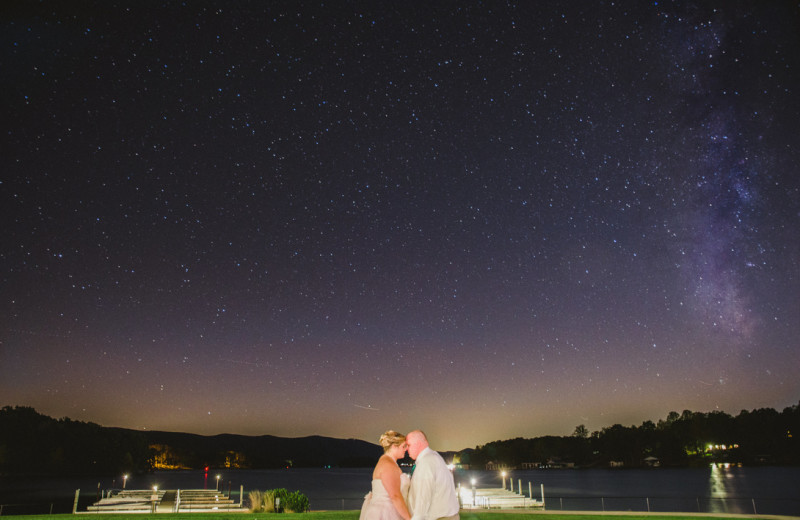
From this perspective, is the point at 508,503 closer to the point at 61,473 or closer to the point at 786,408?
the point at 61,473

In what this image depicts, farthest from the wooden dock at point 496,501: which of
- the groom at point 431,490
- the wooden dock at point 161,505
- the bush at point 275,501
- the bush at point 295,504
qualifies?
the groom at point 431,490

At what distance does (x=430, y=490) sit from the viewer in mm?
5516

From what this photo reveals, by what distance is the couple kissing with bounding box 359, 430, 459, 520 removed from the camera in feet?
18.1

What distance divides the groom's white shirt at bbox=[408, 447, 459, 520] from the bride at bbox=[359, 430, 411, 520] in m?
0.70

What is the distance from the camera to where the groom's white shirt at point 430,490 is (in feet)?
18.0

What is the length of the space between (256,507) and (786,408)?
219785 mm

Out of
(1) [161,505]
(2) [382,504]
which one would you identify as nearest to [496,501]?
(1) [161,505]

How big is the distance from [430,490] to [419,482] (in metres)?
0.14

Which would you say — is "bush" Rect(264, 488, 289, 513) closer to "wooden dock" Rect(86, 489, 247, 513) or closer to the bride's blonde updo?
"wooden dock" Rect(86, 489, 247, 513)

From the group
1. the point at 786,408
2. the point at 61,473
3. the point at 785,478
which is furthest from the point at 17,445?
the point at 786,408

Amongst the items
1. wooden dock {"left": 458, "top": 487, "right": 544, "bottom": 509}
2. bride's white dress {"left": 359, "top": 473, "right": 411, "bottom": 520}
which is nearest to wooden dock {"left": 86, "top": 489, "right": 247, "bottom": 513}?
wooden dock {"left": 458, "top": 487, "right": 544, "bottom": 509}

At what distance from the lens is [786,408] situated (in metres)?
196

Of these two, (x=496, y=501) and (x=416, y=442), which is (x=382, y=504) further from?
(x=496, y=501)

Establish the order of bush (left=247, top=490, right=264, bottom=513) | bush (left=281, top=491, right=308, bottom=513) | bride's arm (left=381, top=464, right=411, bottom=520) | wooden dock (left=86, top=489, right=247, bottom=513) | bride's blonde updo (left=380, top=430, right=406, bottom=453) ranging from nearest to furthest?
bride's arm (left=381, top=464, right=411, bottom=520)
bride's blonde updo (left=380, top=430, right=406, bottom=453)
bush (left=281, top=491, right=308, bottom=513)
bush (left=247, top=490, right=264, bottom=513)
wooden dock (left=86, top=489, right=247, bottom=513)
